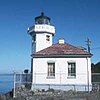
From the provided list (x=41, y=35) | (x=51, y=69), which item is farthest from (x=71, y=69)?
(x=41, y=35)

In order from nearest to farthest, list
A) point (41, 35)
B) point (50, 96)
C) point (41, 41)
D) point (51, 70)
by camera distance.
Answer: point (50, 96)
point (51, 70)
point (41, 41)
point (41, 35)

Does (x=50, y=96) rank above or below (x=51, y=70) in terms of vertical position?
below

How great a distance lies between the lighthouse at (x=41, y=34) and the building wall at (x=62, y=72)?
3535 millimetres

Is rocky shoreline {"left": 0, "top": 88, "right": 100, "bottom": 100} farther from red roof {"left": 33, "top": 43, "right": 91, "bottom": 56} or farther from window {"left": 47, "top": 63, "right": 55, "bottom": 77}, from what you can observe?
red roof {"left": 33, "top": 43, "right": 91, "bottom": 56}

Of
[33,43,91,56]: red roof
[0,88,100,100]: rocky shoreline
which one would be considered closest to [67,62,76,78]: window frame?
[33,43,91,56]: red roof

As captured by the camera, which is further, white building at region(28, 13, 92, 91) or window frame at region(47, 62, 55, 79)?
window frame at region(47, 62, 55, 79)

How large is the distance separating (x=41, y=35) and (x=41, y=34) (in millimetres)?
107

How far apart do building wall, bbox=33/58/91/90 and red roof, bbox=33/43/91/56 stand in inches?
22.2

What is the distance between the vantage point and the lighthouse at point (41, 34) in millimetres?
27969

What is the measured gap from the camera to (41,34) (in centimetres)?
2808

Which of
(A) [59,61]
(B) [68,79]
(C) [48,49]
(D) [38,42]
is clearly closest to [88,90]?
(B) [68,79]

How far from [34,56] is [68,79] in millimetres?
3828

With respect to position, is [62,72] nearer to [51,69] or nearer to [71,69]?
[71,69]

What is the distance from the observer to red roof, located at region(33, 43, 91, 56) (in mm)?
24641
